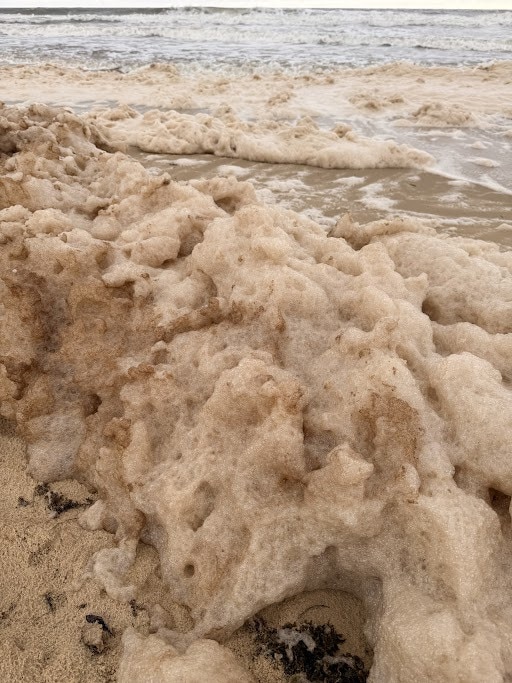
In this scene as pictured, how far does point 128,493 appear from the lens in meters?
1.78

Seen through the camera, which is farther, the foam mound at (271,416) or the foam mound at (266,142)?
the foam mound at (266,142)

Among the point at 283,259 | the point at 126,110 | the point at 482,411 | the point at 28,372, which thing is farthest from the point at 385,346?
the point at 126,110

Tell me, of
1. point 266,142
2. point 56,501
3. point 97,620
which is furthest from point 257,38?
point 97,620

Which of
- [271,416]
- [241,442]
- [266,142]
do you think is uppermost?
[271,416]

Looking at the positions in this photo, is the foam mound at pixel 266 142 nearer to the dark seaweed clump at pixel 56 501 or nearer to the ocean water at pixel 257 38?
the dark seaweed clump at pixel 56 501

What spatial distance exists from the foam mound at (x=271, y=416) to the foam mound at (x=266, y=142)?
2.92 m

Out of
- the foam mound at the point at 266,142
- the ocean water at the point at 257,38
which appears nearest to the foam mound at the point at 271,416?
the foam mound at the point at 266,142

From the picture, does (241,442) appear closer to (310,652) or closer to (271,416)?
(271,416)

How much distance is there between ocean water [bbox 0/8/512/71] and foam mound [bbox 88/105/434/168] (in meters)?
6.43

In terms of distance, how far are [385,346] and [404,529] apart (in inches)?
23.5

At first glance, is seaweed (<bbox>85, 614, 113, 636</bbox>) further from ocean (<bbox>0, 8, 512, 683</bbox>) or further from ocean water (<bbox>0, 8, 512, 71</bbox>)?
ocean water (<bbox>0, 8, 512, 71</bbox>)

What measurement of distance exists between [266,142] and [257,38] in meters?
14.5

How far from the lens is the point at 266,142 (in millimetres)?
5633

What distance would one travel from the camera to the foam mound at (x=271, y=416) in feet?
4.62
